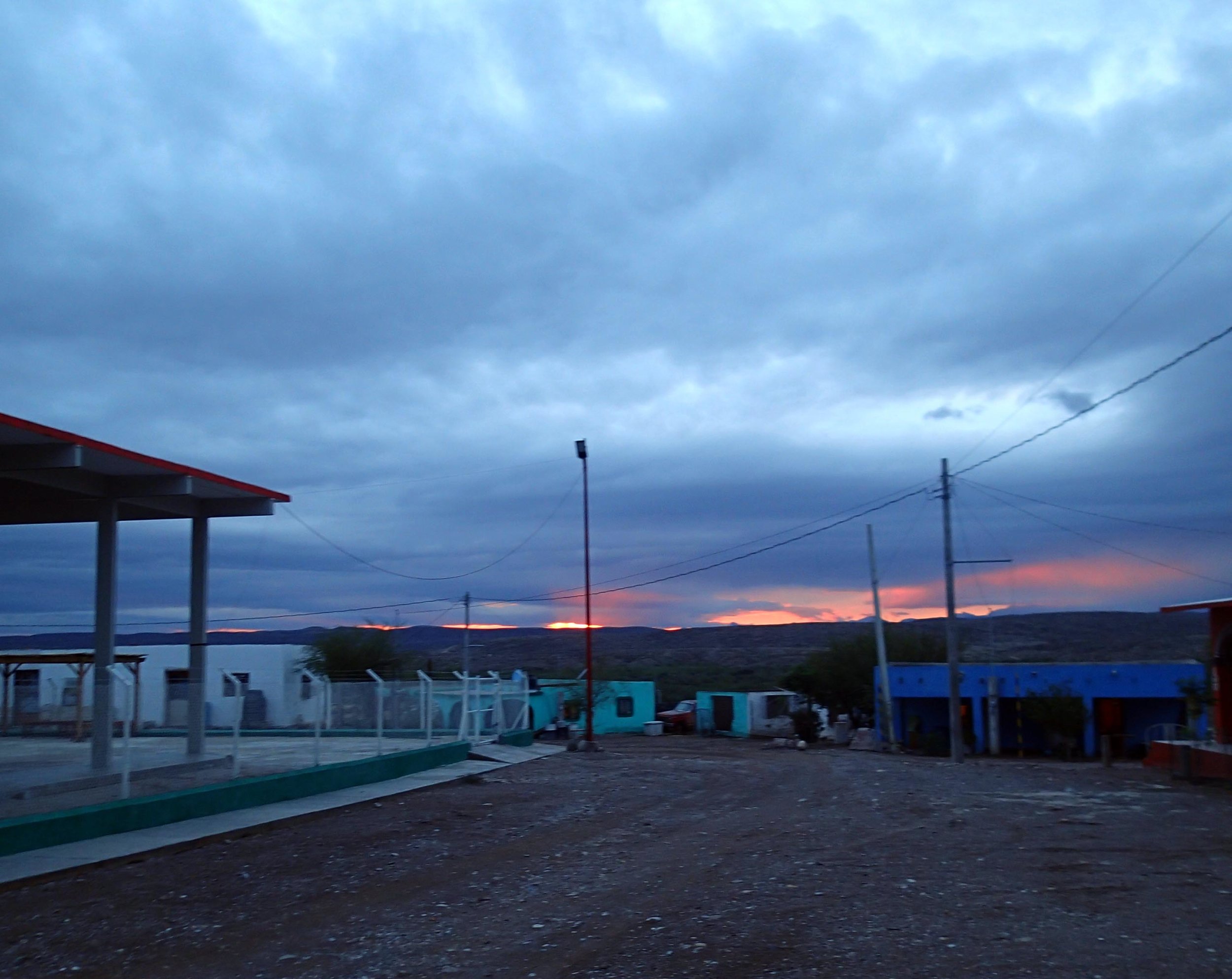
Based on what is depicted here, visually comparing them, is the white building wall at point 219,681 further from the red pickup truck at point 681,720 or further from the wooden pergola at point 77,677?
the red pickup truck at point 681,720

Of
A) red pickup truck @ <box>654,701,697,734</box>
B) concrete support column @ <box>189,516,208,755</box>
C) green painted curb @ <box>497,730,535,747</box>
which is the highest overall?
concrete support column @ <box>189,516,208,755</box>

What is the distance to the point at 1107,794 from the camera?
21141mm

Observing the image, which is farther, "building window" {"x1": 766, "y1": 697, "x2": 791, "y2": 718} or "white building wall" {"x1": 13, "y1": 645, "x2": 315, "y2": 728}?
"building window" {"x1": 766, "y1": 697, "x2": 791, "y2": 718}

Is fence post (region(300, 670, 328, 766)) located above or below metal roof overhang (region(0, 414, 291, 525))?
below

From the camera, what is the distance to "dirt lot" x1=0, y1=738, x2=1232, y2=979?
8320mm

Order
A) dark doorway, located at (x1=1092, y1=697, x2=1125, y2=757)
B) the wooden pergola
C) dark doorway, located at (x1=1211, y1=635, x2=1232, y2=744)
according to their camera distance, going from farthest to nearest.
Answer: dark doorway, located at (x1=1092, y1=697, x2=1125, y2=757) → the wooden pergola → dark doorway, located at (x1=1211, y1=635, x2=1232, y2=744)

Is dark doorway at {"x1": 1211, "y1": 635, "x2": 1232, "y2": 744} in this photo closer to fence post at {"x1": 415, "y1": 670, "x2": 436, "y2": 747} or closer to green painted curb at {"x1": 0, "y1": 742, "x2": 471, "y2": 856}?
fence post at {"x1": 415, "y1": 670, "x2": 436, "y2": 747}

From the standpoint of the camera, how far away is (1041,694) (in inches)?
1844

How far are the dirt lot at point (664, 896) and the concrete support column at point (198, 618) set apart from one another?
359cm

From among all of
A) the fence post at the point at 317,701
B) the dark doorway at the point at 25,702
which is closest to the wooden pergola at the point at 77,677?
the dark doorway at the point at 25,702

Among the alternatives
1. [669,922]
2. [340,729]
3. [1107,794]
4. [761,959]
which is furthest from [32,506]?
[1107,794]

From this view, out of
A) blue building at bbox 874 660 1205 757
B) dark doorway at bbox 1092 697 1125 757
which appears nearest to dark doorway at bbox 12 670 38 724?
blue building at bbox 874 660 1205 757

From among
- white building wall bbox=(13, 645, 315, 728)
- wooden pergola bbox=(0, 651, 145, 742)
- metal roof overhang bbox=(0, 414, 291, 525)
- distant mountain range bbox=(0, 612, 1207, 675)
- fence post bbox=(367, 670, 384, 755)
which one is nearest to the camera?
metal roof overhang bbox=(0, 414, 291, 525)

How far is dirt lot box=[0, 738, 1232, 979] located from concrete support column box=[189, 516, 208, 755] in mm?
3592
